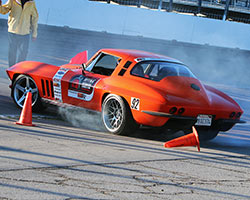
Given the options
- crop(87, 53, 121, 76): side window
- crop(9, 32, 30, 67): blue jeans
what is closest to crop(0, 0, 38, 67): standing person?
crop(9, 32, 30, 67): blue jeans

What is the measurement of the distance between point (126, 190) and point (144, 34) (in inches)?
929

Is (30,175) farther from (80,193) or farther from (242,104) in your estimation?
(242,104)

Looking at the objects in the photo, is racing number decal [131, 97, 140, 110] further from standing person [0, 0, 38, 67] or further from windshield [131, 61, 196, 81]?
standing person [0, 0, 38, 67]

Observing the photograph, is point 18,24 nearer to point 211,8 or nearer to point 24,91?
point 24,91

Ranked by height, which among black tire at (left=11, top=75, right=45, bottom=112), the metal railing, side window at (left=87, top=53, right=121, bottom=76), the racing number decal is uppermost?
the metal railing

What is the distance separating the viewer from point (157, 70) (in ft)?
27.4

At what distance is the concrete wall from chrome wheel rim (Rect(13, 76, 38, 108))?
19.0m

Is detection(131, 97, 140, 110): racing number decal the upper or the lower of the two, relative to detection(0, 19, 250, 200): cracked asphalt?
upper

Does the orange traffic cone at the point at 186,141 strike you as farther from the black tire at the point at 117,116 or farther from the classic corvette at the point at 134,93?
the black tire at the point at 117,116

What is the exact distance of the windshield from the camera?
8109 millimetres

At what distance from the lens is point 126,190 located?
482cm

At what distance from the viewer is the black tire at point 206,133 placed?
801 centimetres

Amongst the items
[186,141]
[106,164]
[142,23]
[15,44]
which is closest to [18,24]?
[15,44]

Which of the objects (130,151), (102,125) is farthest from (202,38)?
(130,151)
